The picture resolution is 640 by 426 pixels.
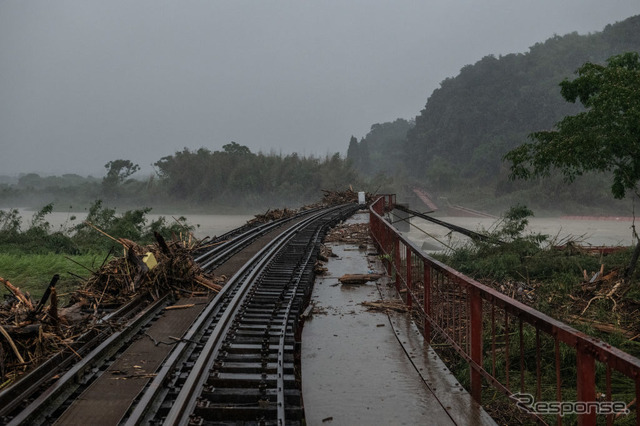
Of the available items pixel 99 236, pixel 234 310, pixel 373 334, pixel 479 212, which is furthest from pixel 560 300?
pixel 479 212

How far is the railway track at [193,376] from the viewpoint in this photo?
462cm

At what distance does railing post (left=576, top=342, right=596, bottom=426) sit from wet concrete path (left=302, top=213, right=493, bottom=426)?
185 cm

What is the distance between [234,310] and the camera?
8094 millimetres

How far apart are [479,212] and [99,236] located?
196 ft

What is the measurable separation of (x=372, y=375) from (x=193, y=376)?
209cm

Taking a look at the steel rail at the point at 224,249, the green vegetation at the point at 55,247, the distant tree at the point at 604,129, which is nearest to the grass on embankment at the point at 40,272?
the green vegetation at the point at 55,247

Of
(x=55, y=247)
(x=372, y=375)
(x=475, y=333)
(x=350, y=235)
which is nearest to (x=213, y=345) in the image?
(x=372, y=375)

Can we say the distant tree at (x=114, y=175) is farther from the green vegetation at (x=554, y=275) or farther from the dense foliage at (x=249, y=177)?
the green vegetation at (x=554, y=275)

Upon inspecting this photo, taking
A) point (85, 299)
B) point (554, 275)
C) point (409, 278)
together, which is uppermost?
point (409, 278)

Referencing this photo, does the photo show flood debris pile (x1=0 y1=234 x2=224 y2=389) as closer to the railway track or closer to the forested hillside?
the railway track

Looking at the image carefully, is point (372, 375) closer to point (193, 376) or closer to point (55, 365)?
point (193, 376)

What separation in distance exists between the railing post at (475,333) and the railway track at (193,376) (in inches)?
71.5

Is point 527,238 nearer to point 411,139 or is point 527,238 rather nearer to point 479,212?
point 479,212

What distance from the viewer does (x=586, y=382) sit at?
3.04 meters
